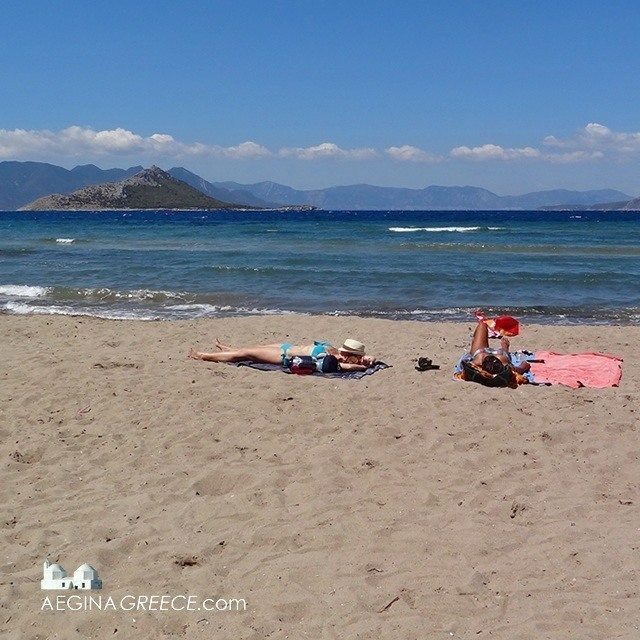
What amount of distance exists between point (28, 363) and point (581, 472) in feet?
20.8

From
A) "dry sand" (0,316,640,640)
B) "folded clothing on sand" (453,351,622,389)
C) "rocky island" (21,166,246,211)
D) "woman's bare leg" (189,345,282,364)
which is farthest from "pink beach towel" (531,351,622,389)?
"rocky island" (21,166,246,211)

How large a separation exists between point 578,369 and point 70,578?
20.1ft

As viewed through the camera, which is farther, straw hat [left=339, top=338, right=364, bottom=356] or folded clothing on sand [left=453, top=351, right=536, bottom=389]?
straw hat [left=339, top=338, right=364, bottom=356]

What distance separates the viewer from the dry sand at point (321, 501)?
349 centimetres

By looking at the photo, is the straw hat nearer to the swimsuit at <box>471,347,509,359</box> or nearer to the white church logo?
the swimsuit at <box>471,347,509,359</box>

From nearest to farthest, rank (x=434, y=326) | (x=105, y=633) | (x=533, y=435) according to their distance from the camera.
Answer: (x=105, y=633)
(x=533, y=435)
(x=434, y=326)

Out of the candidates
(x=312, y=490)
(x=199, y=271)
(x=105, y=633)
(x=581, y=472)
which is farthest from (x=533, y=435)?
(x=199, y=271)

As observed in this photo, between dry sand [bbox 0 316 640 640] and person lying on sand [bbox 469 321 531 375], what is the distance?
1.25 feet

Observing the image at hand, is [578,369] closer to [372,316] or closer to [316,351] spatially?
[316,351]

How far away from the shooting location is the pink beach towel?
737 cm

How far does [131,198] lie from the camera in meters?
128

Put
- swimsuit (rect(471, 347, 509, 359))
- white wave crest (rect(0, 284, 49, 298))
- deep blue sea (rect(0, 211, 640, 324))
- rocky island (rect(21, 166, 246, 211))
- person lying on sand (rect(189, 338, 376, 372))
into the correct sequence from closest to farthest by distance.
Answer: swimsuit (rect(471, 347, 509, 359)) < person lying on sand (rect(189, 338, 376, 372)) < deep blue sea (rect(0, 211, 640, 324)) < white wave crest (rect(0, 284, 49, 298)) < rocky island (rect(21, 166, 246, 211))

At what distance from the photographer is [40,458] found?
5.37m

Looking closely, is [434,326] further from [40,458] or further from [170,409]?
[40,458]
